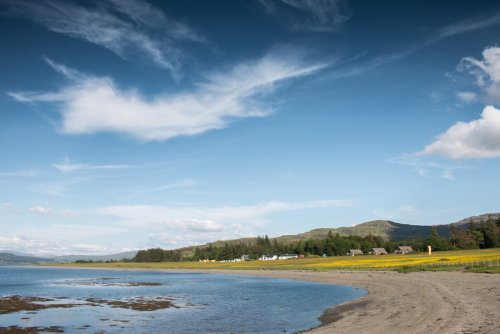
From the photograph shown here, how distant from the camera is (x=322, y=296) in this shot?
2090 inches

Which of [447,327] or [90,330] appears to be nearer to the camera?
[447,327]

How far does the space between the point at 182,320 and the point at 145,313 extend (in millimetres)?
6513

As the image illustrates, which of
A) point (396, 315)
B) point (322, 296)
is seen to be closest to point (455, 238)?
point (322, 296)

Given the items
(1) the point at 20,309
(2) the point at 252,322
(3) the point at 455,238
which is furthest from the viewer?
(3) the point at 455,238

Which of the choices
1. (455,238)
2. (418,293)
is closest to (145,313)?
(418,293)

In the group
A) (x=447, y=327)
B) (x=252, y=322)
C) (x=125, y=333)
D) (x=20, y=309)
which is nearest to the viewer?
(x=447, y=327)

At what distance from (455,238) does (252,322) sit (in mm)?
169545

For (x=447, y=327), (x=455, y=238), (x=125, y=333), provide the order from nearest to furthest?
(x=447, y=327)
(x=125, y=333)
(x=455, y=238)

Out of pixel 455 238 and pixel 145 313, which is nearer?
pixel 145 313

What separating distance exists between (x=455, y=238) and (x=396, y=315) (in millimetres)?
167596

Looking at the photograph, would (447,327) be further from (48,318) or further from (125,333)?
(48,318)

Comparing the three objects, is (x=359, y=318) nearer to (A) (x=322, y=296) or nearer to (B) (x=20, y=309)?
(A) (x=322, y=296)

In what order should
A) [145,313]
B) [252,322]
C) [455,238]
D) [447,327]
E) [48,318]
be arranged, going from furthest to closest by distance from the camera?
[455,238] < [145,313] < [48,318] < [252,322] < [447,327]

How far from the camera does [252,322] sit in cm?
3412
